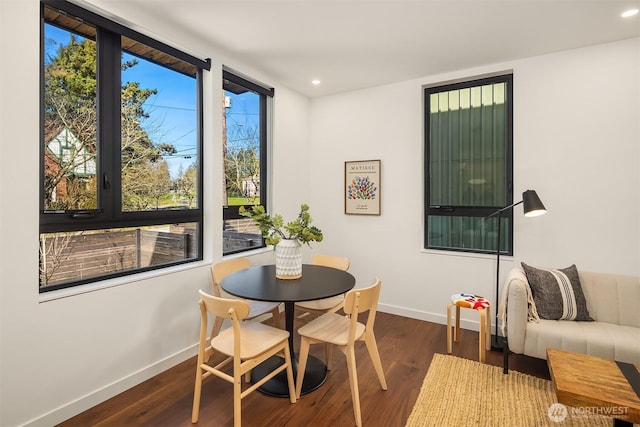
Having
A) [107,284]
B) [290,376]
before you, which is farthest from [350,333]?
[107,284]

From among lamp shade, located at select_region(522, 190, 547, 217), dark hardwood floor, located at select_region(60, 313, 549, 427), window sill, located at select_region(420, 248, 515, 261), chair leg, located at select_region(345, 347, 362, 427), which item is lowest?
dark hardwood floor, located at select_region(60, 313, 549, 427)

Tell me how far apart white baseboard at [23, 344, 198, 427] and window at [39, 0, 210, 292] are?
715mm

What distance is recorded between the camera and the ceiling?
226 centimetres

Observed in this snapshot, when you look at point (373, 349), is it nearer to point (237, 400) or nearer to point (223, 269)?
point (237, 400)

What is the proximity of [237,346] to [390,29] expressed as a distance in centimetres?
249

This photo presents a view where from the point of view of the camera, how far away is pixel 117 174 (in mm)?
2355

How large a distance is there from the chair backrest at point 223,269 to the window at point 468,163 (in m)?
2.04

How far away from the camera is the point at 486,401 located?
2174 mm

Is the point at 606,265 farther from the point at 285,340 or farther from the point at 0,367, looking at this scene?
the point at 0,367

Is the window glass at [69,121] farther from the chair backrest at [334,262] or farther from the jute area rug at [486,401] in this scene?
the jute area rug at [486,401]

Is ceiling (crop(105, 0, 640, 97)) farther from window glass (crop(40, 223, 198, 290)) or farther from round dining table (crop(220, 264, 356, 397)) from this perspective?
round dining table (crop(220, 264, 356, 397))

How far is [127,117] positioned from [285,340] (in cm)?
197

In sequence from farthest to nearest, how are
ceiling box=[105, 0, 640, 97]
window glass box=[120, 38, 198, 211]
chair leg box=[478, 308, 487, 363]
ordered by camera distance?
chair leg box=[478, 308, 487, 363] → window glass box=[120, 38, 198, 211] → ceiling box=[105, 0, 640, 97]

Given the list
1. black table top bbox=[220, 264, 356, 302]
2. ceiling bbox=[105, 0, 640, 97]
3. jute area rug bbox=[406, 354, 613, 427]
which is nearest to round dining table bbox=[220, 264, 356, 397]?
black table top bbox=[220, 264, 356, 302]
